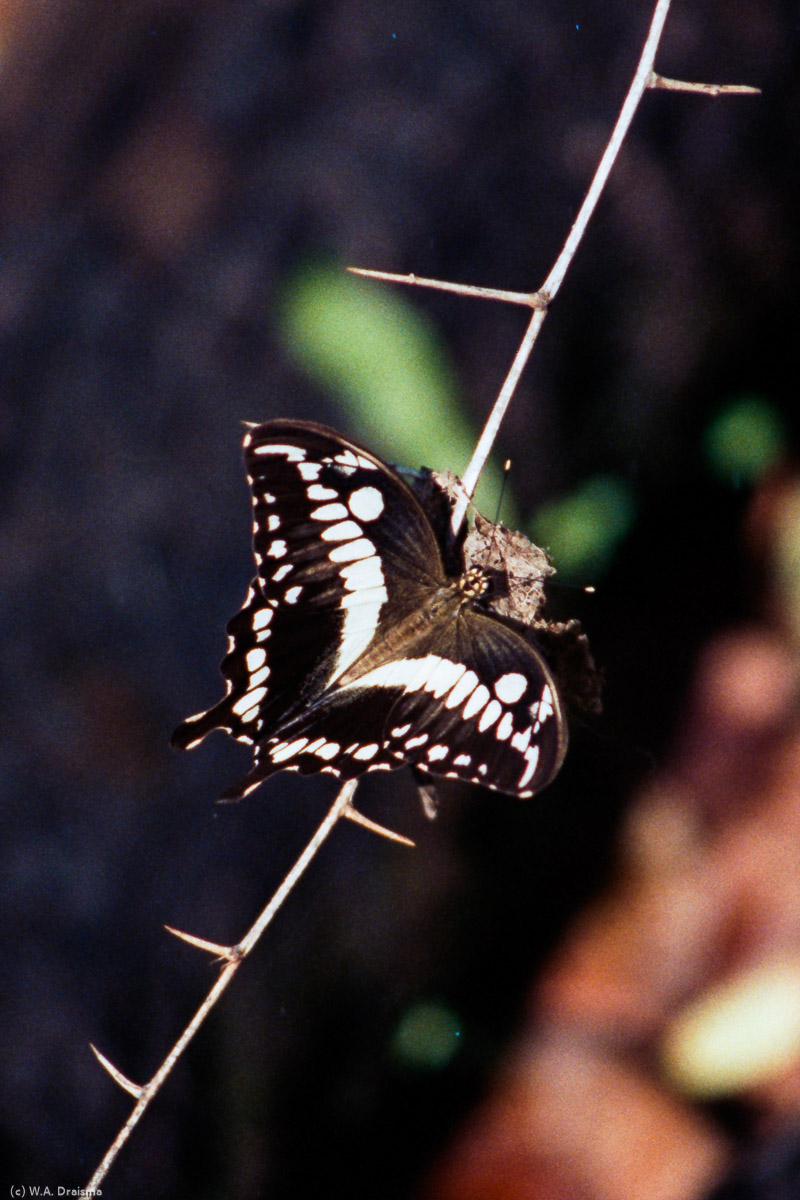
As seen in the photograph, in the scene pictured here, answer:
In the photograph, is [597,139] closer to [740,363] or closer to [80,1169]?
[740,363]

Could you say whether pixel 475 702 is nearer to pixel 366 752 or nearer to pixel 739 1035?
pixel 366 752

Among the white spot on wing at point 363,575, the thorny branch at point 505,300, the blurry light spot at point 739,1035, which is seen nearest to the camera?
the thorny branch at point 505,300

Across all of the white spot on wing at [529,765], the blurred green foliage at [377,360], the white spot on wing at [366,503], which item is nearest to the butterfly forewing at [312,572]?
the white spot on wing at [366,503]

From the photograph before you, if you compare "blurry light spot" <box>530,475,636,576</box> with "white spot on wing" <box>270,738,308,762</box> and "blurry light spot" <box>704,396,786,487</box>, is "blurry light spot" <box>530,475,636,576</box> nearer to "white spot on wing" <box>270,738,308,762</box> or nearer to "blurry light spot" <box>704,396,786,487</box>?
"blurry light spot" <box>704,396,786,487</box>

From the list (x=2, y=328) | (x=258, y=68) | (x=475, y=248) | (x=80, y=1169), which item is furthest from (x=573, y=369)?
(x=80, y=1169)

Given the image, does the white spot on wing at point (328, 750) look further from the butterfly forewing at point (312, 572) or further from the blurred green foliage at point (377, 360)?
the blurred green foliage at point (377, 360)

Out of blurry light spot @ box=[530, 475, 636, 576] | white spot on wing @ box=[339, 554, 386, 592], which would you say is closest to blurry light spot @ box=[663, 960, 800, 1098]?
blurry light spot @ box=[530, 475, 636, 576]

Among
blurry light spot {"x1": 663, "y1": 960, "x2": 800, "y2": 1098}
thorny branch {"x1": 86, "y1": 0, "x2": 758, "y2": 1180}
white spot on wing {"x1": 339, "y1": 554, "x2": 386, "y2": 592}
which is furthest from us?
blurry light spot {"x1": 663, "y1": 960, "x2": 800, "y2": 1098}

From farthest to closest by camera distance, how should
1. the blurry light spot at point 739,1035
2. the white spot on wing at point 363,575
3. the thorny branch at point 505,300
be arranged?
the blurry light spot at point 739,1035
the white spot on wing at point 363,575
the thorny branch at point 505,300
